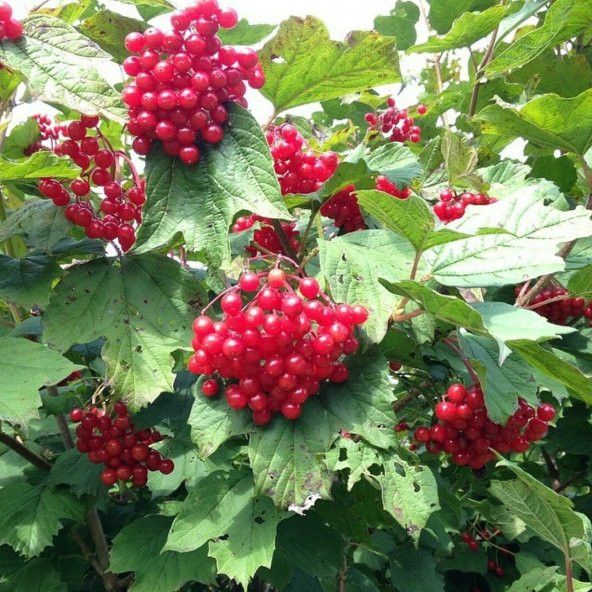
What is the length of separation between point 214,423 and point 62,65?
2.86 ft

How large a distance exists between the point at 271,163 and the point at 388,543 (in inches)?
74.6

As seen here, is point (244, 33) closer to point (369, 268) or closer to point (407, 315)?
point (369, 268)

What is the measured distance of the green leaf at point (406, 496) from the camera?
1.37 metres

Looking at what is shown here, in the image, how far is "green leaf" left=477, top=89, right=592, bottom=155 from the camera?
173cm

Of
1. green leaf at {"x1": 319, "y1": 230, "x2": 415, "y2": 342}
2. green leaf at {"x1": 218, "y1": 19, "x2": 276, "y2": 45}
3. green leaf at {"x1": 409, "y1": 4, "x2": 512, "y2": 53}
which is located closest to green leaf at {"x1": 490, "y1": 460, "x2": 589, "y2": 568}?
green leaf at {"x1": 319, "y1": 230, "x2": 415, "y2": 342}

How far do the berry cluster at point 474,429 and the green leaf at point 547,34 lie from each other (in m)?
1.10

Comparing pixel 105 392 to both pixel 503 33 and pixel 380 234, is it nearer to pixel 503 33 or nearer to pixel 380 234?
pixel 380 234

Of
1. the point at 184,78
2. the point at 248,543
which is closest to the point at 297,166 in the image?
the point at 184,78

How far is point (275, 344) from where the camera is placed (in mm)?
1311

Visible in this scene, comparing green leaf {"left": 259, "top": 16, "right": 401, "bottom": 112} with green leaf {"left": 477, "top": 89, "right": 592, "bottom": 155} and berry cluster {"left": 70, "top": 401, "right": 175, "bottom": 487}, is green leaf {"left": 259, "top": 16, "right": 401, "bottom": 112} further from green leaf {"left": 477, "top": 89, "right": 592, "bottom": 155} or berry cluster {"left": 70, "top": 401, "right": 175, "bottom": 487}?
berry cluster {"left": 70, "top": 401, "right": 175, "bottom": 487}

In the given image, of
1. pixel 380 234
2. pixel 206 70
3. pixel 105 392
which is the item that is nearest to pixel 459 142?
pixel 380 234

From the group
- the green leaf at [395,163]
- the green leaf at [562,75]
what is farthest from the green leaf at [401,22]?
the green leaf at [395,163]

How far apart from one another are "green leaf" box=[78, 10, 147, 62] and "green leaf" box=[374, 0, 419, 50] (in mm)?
2120

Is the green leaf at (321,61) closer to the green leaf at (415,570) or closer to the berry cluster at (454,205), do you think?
the berry cluster at (454,205)
